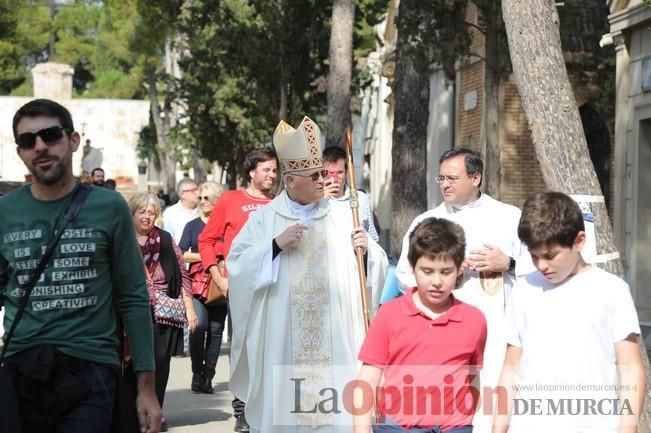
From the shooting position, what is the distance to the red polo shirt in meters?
5.43

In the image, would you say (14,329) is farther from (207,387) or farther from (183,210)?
(183,210)

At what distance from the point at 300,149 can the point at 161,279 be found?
207cm

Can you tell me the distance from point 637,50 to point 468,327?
1322 cm

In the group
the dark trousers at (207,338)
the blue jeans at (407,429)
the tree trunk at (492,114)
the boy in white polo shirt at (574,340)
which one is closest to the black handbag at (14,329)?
the blue jeans at (407,429)

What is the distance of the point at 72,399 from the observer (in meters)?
4.84

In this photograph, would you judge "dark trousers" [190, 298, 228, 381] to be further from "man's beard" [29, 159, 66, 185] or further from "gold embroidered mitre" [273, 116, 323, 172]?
"man's beard" [29, 159, 66, 185]

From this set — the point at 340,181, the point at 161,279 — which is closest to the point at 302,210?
the point at 340,181

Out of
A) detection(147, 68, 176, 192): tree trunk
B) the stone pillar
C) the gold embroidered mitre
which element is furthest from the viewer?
the stone pillar

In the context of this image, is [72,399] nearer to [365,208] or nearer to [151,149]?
[365,208]

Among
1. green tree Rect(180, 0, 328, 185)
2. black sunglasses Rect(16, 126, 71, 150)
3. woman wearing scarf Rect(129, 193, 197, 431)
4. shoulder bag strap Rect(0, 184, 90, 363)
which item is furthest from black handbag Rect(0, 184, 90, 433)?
green tree Rect(180, 0, 328, 185)

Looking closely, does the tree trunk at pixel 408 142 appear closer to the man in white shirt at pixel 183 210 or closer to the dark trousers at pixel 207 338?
the man in white shirt at pixel 183 210

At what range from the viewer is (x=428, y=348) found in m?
5.42

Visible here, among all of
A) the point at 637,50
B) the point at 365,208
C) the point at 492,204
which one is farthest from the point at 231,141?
the point at 492,204

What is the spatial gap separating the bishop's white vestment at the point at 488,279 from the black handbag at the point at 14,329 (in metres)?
2.56
